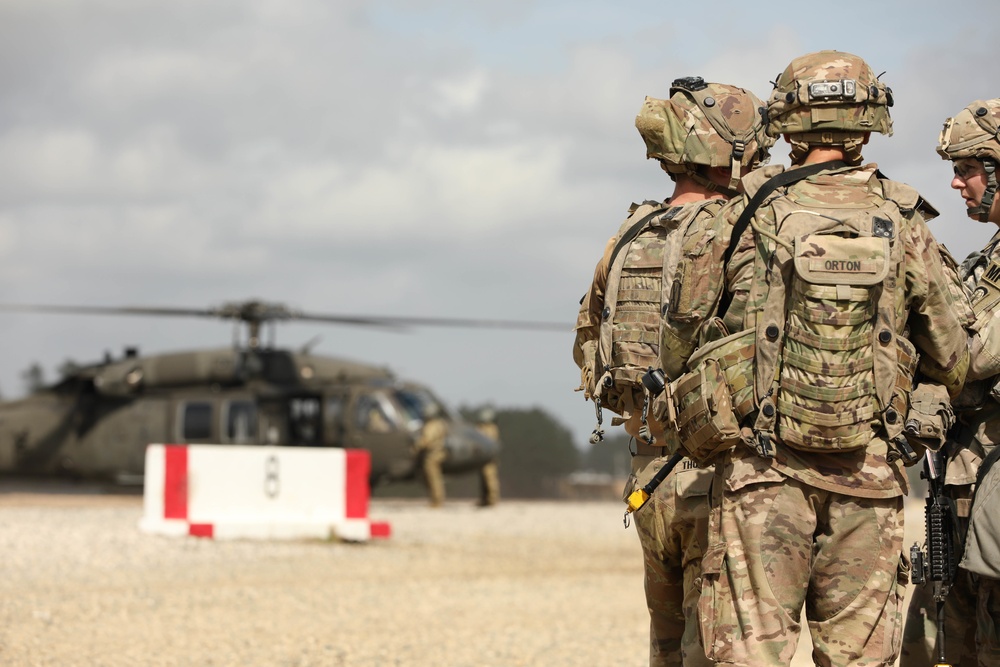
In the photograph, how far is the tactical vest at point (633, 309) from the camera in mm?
4250

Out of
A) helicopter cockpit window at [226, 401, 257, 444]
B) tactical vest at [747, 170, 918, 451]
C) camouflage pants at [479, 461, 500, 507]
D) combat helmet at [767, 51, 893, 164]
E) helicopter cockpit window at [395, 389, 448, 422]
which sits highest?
combat helmet at [767, 51, 893, 164]

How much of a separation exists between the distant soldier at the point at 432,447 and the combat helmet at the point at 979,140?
1545 cm

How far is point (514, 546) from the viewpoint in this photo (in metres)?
13.4

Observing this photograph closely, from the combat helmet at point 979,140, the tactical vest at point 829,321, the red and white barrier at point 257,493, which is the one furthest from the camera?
the red and white barrier at point 257,493

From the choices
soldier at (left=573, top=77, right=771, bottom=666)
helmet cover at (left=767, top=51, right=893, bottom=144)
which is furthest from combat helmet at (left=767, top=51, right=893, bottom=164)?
soldier at (left=573, top=77, right=771, bottom=666)

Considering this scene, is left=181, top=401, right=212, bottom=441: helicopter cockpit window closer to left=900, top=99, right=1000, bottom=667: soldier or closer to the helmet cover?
left=900, top=99, right=1000, bottom=667: soldier

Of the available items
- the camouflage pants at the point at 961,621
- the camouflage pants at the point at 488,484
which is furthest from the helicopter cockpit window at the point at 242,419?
the camouflage pants at the point at 961,621

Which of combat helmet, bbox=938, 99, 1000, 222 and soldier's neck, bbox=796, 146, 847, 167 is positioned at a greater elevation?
combat helmet, bbox=938, 99, 1000, 222

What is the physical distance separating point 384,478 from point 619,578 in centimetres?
980

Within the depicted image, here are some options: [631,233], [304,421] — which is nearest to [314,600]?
[631,233]

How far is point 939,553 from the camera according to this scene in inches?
163

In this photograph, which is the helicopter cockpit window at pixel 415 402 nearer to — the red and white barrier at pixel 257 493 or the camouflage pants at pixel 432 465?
the camouflage pants at pixel 432 465

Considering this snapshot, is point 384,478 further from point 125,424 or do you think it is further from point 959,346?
point 959,346

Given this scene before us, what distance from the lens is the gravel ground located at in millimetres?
6441
